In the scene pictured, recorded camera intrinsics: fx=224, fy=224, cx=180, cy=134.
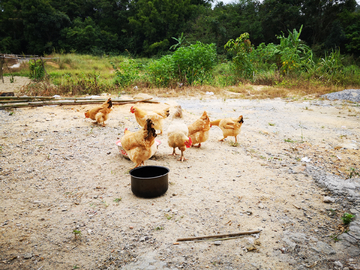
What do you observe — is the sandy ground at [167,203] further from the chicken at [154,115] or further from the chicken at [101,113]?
the chicken at [154,115]

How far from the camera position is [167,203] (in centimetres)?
229

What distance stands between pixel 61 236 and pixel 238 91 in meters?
9.07

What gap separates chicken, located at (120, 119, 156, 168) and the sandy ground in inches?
13.5

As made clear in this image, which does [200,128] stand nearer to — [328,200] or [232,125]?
[232,125]

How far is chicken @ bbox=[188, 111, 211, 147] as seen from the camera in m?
3.54

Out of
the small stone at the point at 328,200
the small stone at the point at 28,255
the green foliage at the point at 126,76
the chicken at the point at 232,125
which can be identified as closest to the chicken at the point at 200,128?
the chicken at the point at 232,125

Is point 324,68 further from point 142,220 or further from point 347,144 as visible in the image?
point 142,220

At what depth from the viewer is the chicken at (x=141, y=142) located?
2550 millimetres

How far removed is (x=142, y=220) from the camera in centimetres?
203

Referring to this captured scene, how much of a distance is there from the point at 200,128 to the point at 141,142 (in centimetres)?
124

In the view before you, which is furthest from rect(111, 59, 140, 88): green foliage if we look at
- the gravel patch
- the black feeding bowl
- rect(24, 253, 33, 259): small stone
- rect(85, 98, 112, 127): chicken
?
rect(24, 253, 33, 259): small stone

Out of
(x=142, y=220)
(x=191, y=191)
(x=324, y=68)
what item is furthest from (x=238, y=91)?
(x=142, y=220)

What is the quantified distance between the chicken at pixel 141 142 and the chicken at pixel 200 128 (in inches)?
39.6

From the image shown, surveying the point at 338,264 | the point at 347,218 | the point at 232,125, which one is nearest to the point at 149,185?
the point at 338,264
